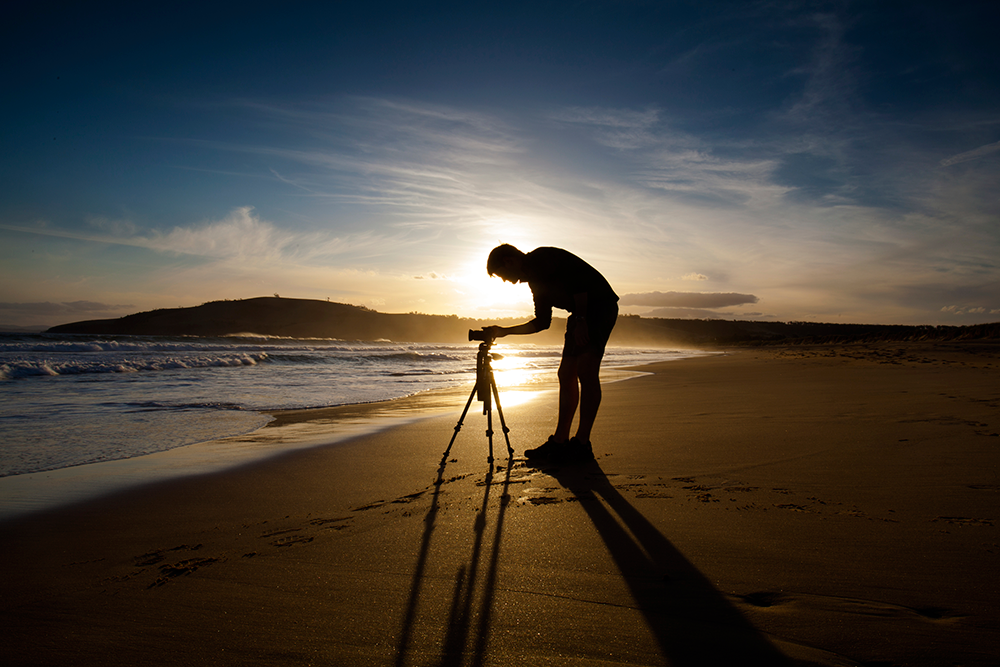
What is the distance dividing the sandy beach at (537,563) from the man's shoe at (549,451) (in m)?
0.18

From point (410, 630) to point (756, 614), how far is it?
1.11m

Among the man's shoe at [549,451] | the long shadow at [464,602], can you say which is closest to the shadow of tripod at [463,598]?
→ the long shadow at [464,602]

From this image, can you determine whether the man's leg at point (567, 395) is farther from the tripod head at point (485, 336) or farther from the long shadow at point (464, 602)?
the long shadow at point (464, 602)

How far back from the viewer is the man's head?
400 centimetres

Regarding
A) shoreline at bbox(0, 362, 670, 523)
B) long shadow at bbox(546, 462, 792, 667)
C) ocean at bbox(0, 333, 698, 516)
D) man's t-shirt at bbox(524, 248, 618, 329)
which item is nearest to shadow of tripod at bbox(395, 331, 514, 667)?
long shadow at bbox(546, 462, 792, 667)

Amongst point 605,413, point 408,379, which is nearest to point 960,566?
point 605,413

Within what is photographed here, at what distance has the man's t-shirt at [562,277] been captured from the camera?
13.2 ft

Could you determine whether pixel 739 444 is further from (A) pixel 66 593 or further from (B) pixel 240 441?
(B) pixel 240 441

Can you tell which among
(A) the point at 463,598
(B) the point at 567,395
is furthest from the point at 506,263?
(A) the point at 463,598

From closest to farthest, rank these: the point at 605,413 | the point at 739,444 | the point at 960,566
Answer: the point at 960,566 → the point at 739,444 → the point at 605,413

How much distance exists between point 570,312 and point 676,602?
2635mm

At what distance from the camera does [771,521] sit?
2391 mm

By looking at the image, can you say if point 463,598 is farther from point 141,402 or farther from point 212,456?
point 141,402

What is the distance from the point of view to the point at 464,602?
1.77 metres
